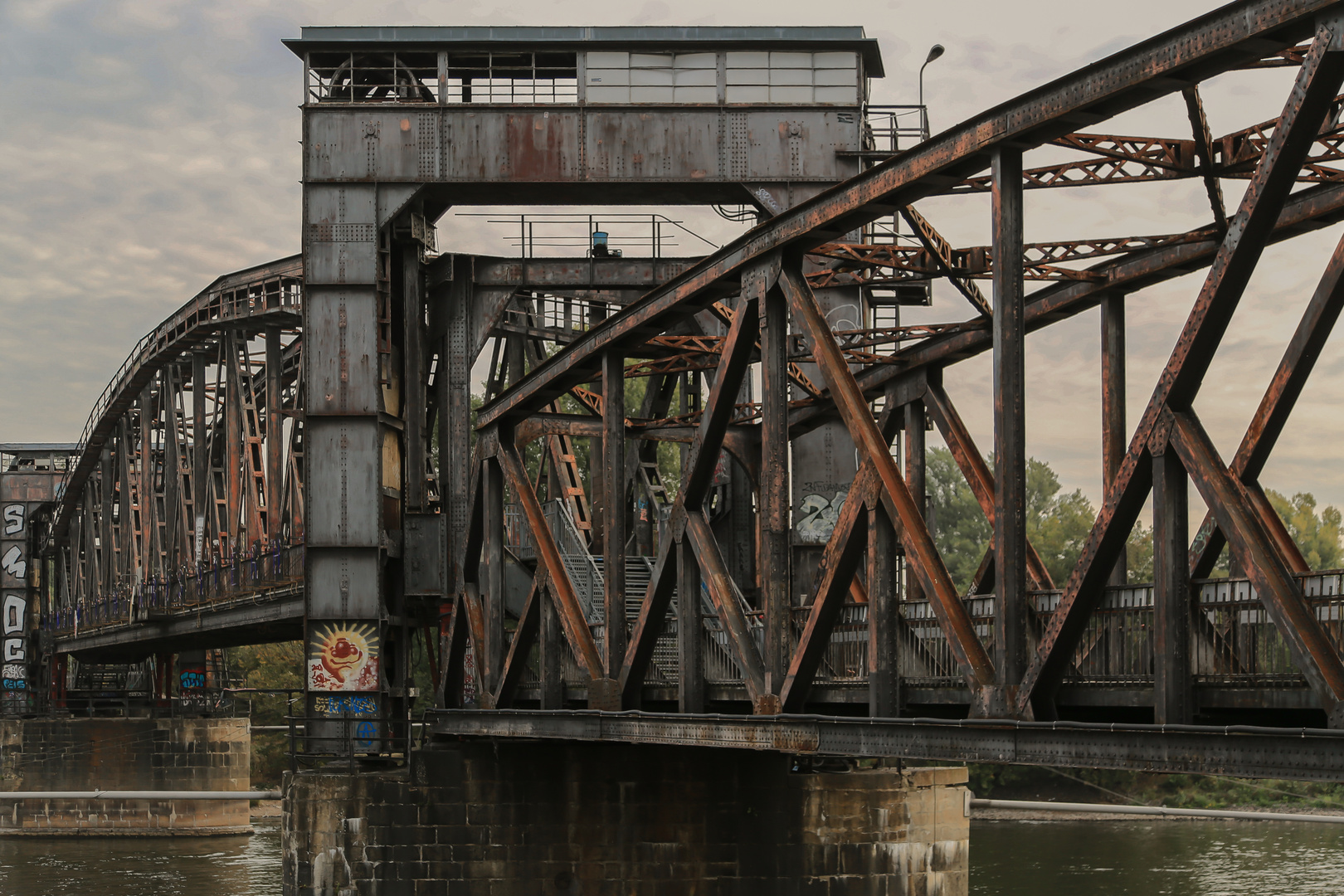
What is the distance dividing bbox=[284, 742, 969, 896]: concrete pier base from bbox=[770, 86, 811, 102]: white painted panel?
41.8ft

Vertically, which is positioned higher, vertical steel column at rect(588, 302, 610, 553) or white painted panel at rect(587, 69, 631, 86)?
white painted panel at rect(587, 69, 631, 86)

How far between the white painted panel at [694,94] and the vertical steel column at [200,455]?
1020 inches

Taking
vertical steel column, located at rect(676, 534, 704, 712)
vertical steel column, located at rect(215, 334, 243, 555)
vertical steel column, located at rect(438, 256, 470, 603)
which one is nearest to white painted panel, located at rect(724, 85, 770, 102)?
vertical steel column, located at rect(438, 256, 470, 603)

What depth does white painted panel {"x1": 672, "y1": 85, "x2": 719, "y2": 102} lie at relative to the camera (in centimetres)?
3216

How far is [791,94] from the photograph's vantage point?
31953 mm

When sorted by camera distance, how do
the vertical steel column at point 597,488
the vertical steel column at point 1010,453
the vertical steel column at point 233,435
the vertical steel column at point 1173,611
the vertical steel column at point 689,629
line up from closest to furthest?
the vertical steel column at point 1173,611
the vertical steel column at point 1010,453
the vertical steel column at point 689,629
the vertical steel column at point 597,488
the vertical steel column at point 233,435

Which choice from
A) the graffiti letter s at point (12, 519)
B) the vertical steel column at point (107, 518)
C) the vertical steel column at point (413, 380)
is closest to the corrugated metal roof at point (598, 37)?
the vertical steel column at point (413, 380)

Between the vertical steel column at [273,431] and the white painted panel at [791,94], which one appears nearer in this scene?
the white painted panel at [791,94]

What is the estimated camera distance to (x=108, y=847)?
57000mm

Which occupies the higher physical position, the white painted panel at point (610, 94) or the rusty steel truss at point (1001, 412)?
the white painted panel at point (610, 94)

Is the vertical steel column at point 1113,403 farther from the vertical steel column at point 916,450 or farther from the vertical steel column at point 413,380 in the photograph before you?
the vertical steel column at point 413,380

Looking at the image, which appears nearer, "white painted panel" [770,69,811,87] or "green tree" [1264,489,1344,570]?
"white painted panel" [770,69,811,87]

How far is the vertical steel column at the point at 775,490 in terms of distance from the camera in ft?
54.1

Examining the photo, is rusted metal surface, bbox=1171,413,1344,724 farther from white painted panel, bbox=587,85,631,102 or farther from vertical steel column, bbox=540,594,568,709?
white painted panel, bbox=587,85,631,102
